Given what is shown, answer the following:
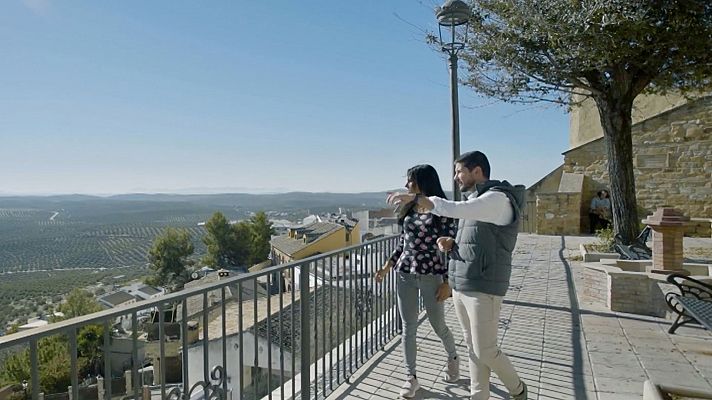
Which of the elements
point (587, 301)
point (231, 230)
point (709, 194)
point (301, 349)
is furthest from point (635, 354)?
point (231, 230)

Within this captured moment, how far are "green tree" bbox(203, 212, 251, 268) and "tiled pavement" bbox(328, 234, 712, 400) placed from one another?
162 ft

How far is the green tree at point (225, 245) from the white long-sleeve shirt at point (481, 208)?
5184 centimetres

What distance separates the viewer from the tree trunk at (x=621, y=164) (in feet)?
27.2

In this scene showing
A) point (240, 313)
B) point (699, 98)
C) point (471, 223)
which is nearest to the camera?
point (240, 313)

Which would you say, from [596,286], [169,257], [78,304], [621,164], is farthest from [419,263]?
[169,257]

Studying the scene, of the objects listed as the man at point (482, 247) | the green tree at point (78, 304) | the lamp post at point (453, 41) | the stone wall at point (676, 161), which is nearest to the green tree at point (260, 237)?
the green tree at point (78, 304)

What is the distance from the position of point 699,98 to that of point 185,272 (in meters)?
52.8

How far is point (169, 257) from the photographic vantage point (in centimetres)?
5316

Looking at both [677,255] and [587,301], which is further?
[587,301]

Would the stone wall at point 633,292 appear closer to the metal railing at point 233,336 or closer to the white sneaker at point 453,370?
the metal railing at point 233,336

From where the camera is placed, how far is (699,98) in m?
12.3

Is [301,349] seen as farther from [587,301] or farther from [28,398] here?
[587,301]

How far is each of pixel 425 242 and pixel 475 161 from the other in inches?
30.2

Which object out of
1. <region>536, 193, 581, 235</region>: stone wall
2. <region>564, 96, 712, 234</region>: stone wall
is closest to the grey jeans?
<region>536, 193, 581, 235</region>: stone wall
